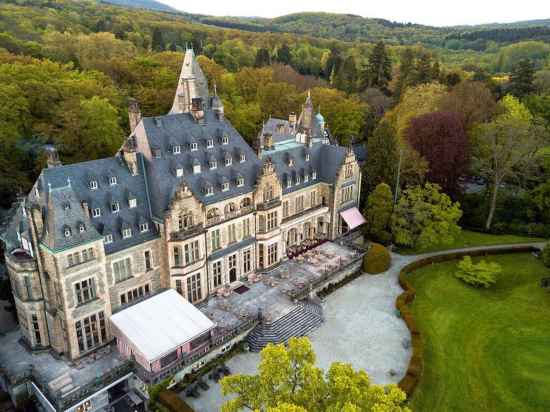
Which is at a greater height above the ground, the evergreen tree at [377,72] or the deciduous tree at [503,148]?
the evergreen tree at [377,72]

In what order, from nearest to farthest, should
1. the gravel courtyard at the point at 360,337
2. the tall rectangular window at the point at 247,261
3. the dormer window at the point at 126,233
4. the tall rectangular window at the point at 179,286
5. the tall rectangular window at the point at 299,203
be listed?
the gravel courtyard at the point at 360,337, the dormer window at the point at 126,233, the tall rectangular window at the point at 179,286, the tall rectangular window at the point at 247,261, the tall rectangular window at the point at 299,203

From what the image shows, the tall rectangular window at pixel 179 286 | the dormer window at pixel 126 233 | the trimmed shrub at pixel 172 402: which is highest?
the dormer window at pixel 126 233

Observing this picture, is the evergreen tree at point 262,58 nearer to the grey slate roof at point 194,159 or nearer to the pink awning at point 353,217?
the pink awning at point 353,217

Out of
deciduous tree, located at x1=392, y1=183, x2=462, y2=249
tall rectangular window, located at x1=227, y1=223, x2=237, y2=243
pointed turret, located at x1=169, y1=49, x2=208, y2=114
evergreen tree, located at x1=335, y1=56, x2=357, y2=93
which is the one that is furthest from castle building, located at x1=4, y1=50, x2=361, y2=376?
evergreen tree, located at x1=335, y1=56, x2=357, y2=93

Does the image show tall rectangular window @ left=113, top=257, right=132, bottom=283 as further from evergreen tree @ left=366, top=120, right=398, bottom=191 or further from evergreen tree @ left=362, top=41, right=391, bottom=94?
evergreen tree @ left=362, top=41, right=391, bottom=94

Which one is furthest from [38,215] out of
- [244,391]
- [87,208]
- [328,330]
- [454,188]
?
[454,188]

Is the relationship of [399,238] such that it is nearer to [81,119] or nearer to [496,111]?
[496,111]

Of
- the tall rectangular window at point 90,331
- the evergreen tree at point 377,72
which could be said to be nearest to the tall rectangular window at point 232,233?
the tall rectangular window at point 90,331
